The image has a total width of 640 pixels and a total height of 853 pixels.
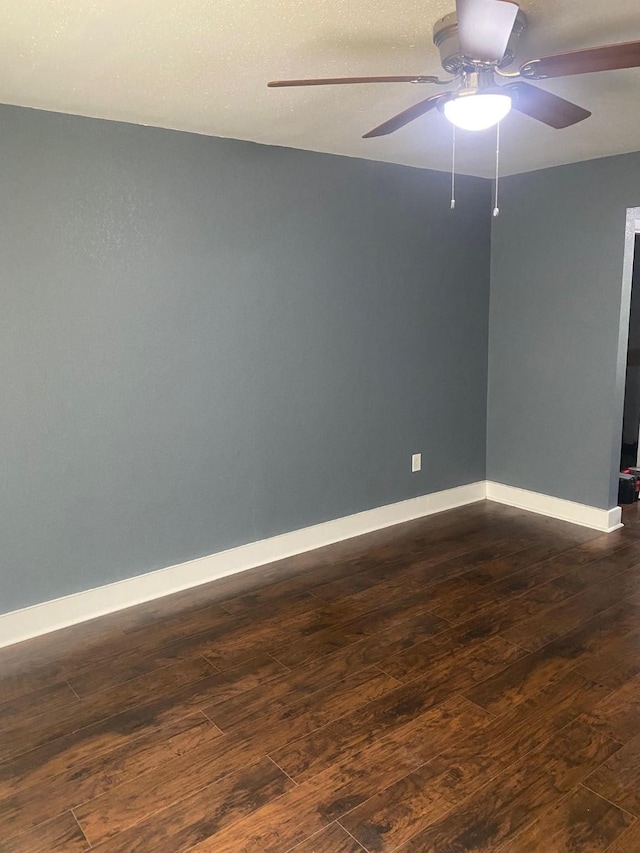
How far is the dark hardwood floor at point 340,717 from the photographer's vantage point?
1.81 metres

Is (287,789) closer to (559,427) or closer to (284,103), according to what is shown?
(284,103)

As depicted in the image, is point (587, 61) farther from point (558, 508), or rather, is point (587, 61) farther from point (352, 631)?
point (558, 508)

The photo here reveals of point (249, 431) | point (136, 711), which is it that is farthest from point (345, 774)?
point (249, 431)

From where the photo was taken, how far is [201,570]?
3.34 metres

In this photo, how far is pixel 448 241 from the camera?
4180 millimetres

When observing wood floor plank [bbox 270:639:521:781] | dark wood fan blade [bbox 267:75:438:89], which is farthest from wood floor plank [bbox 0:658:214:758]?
dark wood fan blade [bbox 267:75:438:89]

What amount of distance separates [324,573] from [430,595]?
59 centimetres

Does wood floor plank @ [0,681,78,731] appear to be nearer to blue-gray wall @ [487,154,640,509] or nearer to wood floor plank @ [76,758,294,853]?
wood floor plank @ [76,758,294,853]

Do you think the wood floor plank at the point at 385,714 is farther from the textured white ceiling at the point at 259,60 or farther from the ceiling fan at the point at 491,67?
the textured white ceiling at the point at 259,60

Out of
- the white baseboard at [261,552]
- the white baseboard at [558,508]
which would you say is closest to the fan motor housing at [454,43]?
the white baseboard at [261,552]

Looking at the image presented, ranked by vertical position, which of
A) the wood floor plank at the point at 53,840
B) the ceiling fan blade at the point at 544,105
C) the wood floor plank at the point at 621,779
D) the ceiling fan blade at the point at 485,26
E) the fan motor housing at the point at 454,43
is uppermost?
the fan motor housing at the point at 454,43

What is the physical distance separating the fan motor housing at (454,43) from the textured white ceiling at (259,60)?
32mm

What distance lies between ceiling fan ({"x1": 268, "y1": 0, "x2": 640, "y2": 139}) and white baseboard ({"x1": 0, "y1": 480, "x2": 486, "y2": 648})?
2268 millimetres

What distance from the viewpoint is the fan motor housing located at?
1.79m
